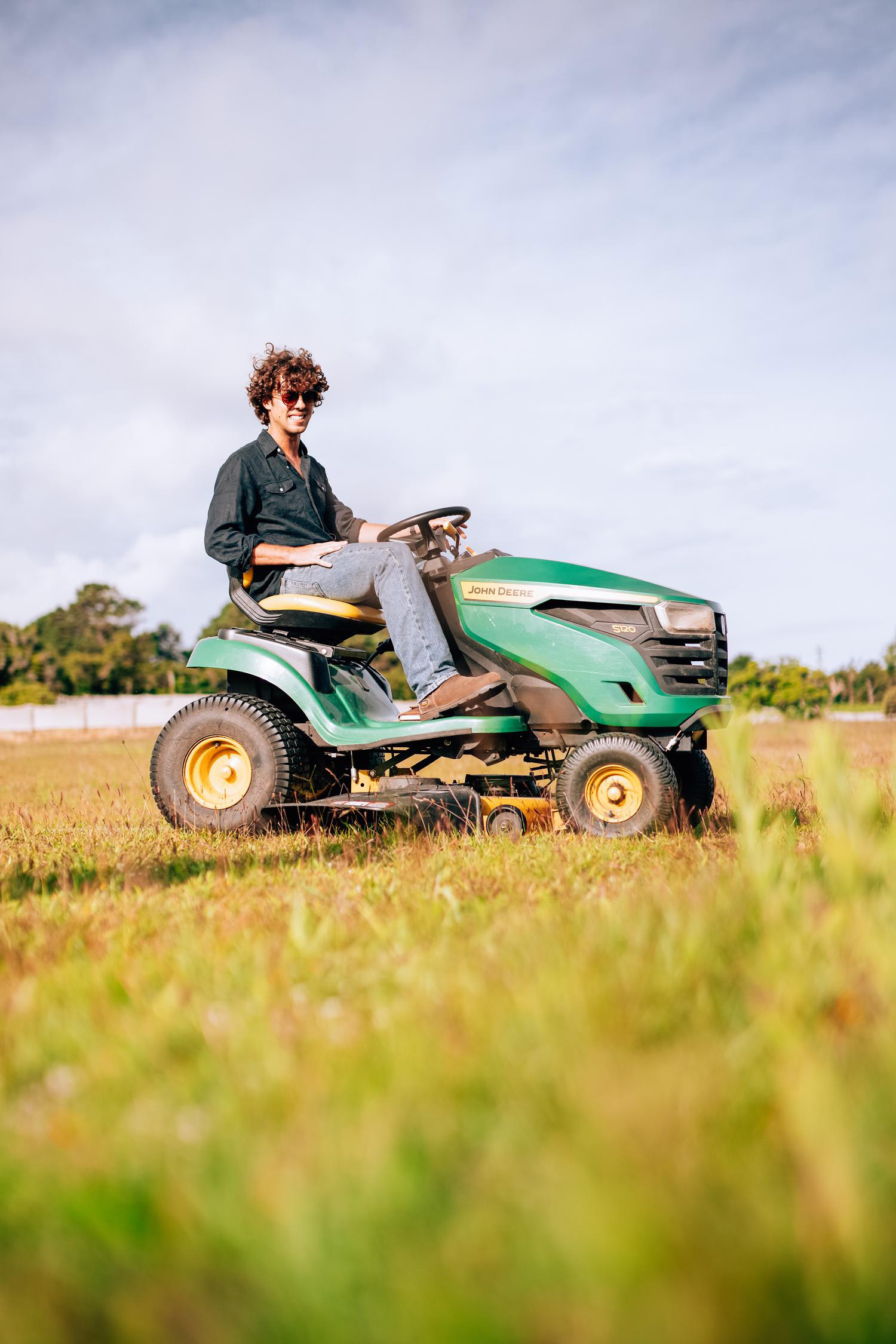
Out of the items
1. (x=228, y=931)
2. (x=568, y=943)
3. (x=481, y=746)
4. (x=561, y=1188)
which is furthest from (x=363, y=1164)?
(x=481, y=746)

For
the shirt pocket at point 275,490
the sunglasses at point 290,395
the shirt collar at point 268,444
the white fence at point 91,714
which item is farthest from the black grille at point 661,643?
the white fence at point 91,714

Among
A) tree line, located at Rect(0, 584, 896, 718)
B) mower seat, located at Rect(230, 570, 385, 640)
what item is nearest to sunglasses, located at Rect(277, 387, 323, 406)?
mower seat, located at Rect(230, 570, 385, 640)

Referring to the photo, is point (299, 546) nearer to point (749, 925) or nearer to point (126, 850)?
point (126, 850)

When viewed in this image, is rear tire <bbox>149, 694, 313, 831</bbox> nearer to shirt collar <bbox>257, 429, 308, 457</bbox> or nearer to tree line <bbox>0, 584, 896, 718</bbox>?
shirt collar <bbox>257, 429, 308, 457</bbox>

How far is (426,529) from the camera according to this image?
455 cm

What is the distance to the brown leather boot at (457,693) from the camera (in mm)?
4035

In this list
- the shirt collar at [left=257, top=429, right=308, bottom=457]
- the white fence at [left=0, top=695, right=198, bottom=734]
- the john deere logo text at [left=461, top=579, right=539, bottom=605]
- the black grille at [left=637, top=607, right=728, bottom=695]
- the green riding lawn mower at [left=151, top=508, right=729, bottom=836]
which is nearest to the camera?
the green riding lawn mower at [left=151, top=508, right=729, bottom=836]

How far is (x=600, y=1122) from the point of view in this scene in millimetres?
940

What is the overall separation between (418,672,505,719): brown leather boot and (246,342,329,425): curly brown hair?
173 centimetres

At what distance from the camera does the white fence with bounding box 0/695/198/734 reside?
45594 millimetres

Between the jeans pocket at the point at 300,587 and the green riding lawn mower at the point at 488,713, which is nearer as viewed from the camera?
the green riding lawn mower at the point at 488,713

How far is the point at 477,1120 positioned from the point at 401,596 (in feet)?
10.6

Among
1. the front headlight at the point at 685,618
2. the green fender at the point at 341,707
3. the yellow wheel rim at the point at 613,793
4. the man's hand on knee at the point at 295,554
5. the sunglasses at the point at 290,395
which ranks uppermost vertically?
the sunglasses at the point at 290,395

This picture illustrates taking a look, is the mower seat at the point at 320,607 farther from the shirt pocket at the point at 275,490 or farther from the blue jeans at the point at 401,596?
the shirt pocket at the point at 275,490
